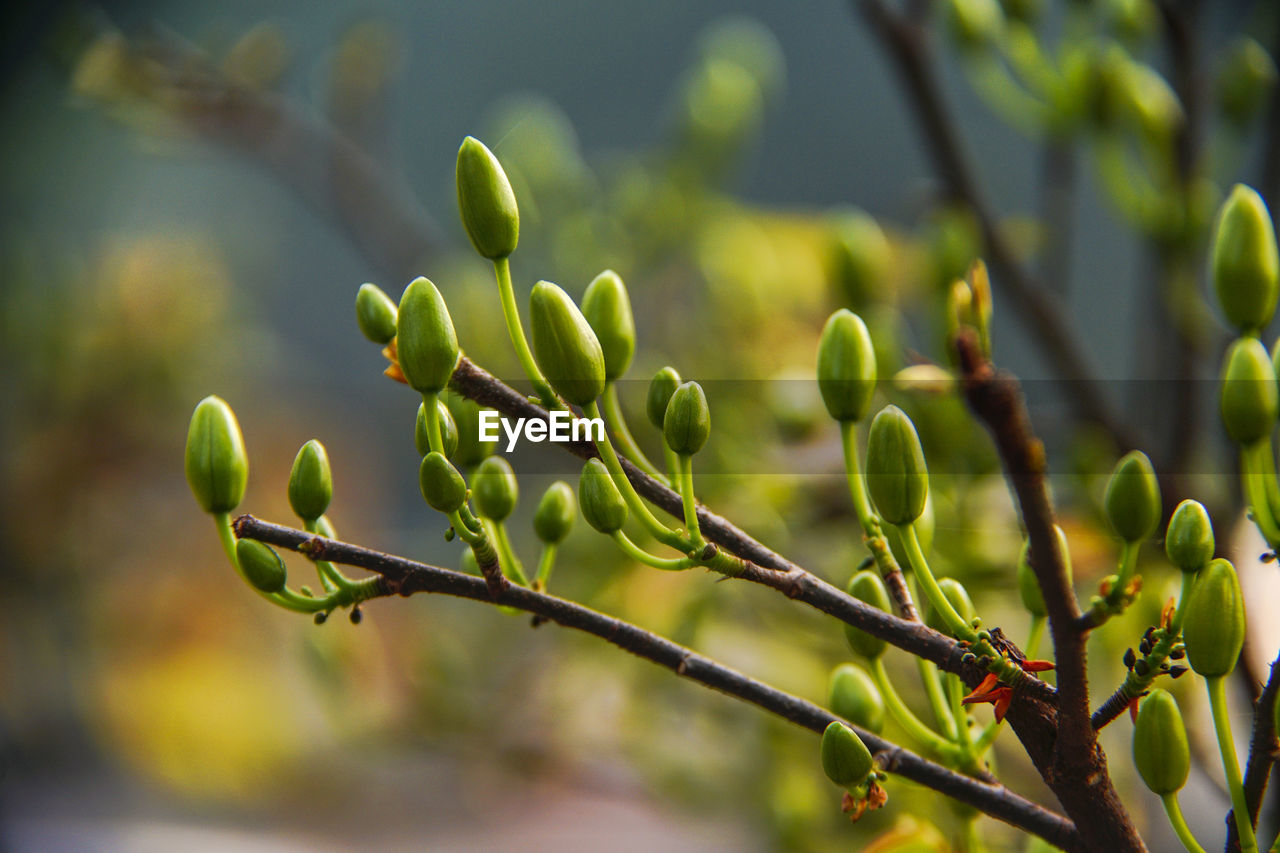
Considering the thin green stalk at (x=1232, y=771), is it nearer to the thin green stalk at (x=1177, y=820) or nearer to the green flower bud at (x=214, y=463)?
the thin green stalk at (x=1177, y=820)

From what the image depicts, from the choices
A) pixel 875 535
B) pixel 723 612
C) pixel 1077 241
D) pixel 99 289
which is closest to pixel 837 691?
pixel 875 535

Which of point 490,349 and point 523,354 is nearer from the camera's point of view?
point 523,354

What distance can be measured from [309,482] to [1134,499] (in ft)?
0.31

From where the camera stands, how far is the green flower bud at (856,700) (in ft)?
0.48

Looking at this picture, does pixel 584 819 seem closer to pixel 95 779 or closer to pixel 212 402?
pixel 95 779

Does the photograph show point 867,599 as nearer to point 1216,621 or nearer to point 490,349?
point 1216,621

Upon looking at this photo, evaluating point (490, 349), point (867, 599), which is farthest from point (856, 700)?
point (490, 349)

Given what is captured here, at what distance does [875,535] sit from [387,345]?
67 mm

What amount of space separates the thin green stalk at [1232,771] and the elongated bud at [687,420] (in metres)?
0.06

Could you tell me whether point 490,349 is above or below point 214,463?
above

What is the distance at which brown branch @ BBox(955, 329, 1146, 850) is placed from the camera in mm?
80

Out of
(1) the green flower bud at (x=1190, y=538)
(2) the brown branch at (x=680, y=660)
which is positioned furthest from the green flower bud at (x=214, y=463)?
(1) the green flower bud at (x=1190, y=538)

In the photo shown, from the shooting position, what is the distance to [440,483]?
0.36 feet

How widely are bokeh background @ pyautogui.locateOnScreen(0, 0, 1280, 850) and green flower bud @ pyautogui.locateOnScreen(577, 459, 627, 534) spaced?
0.04 m
